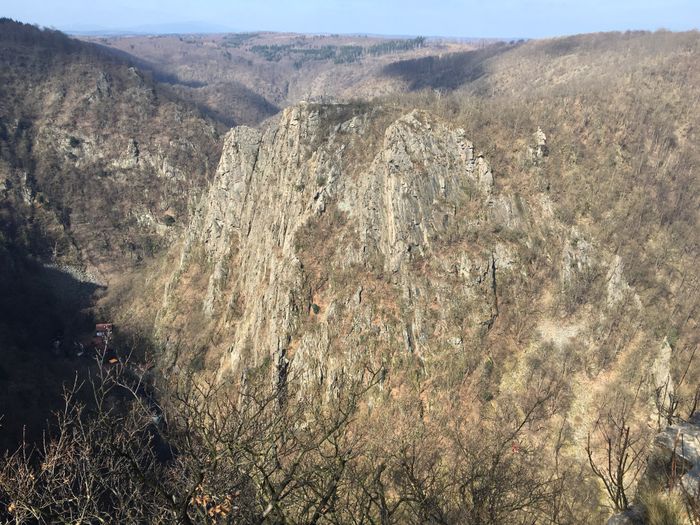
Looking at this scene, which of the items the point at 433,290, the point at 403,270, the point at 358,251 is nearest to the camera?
the point at 433,290

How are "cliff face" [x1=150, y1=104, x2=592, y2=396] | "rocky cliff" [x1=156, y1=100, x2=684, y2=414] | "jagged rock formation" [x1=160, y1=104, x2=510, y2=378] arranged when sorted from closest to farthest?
"rocky cliff" [x1=156, y1=100, x2=684, y2=414], "cliff face" [x1=150, y1=104, x2=592, y2=396], "jagged rock formation" [x1=160, y1=104, x2=510, y2=378]

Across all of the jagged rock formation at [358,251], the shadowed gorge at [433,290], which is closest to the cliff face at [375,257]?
the jagged rock formation at [358,251]

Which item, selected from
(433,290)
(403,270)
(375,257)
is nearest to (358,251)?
(375,257)

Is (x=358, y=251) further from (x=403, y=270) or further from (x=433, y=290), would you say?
(x=433, y=290)

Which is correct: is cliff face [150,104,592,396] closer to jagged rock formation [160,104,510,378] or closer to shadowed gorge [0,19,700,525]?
jagged rock formation [160,104,510,378]

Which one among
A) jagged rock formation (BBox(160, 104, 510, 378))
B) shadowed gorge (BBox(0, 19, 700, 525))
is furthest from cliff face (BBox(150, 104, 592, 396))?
shadowed gorge (BBox(0, 19, 700, 525))

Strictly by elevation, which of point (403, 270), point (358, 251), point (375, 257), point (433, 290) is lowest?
point (433, 290)

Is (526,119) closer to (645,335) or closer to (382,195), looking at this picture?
(382,195)

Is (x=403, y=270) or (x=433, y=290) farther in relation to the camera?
(x=403, y=270)

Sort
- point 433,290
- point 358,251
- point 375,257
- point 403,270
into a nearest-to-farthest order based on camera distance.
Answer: point 433,290 → point 403,270 → point 375,257 → point 358,251

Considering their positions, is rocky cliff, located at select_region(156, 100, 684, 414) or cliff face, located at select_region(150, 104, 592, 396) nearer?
rocky cliff, located at select_region(156, 100, 684, 414)

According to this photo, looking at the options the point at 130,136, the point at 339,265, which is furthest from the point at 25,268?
the point at 339,265

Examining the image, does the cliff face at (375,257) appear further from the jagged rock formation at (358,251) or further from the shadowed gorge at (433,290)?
the shadowed gorge at (433,290)
